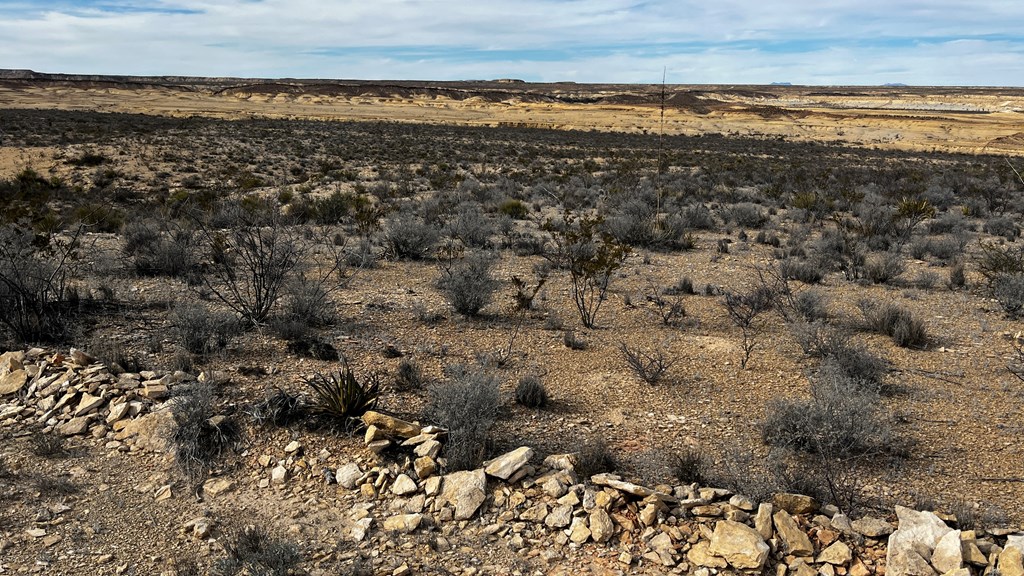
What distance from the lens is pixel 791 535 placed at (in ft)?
12.8

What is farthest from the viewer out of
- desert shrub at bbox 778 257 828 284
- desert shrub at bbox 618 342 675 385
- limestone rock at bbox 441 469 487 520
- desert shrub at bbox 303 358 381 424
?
desert shrub at bbox 778 257 828 284

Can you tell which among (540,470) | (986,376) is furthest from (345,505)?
(986,376)

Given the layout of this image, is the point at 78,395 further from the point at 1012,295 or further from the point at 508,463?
the point at 1012,295

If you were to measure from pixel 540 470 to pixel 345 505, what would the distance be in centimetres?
136

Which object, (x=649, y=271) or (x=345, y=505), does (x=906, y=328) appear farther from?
(x=345, y=505)

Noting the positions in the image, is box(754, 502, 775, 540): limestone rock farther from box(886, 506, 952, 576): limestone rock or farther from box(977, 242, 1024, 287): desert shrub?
box(977, 242, 1024, 287): desert shrub

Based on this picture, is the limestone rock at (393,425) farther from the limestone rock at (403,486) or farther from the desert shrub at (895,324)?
the desert shrub at (895,324)

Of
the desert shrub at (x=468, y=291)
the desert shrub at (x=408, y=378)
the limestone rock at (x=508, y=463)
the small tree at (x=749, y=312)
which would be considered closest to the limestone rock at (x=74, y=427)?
the desert shrub at (x=408, y=378)

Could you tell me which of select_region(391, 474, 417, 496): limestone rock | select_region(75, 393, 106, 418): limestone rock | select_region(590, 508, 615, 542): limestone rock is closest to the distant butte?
select_region(590, 508, 615, 542): limestone rock

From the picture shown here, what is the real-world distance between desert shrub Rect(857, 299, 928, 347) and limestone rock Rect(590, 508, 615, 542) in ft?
17.3

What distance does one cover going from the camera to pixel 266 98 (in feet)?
290

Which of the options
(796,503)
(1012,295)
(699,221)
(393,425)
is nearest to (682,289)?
(1012,295)

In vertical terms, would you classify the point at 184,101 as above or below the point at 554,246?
above

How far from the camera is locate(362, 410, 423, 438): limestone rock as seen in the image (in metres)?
4.99
